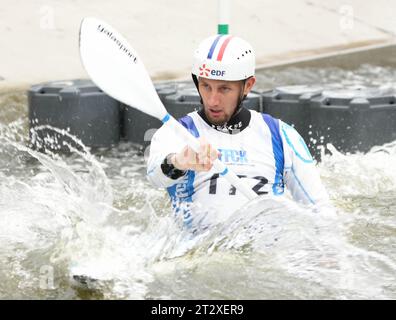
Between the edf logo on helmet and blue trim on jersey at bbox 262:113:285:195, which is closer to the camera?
the edf logo on helmet

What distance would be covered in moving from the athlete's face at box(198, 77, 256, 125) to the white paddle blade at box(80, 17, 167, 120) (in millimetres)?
195

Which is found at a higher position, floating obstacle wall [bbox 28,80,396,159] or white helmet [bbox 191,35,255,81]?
white helmet [bbox 191,35,255,81]

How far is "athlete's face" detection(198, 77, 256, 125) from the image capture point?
176 inches

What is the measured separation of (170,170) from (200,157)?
0.22 meters

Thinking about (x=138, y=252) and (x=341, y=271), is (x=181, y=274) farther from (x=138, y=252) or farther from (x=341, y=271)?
(x=341, y=271)

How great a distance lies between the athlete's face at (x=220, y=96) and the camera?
176 inches

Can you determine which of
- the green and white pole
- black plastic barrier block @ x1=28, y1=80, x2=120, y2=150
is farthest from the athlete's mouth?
black plastic barrier block @ x1=28, y1=80, x2=120, y2=150

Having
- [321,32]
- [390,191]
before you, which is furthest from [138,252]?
[321,32]


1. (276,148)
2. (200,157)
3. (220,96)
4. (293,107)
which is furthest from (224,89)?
(293,107)

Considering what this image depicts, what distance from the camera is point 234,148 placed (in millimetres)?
4609

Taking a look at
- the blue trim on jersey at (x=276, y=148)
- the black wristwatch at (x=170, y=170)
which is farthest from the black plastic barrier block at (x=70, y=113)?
the black wristwatch at (x=170, y=170)

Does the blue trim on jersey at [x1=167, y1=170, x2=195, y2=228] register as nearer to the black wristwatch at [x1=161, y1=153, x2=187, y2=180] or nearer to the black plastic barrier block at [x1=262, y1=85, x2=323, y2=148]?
the black wristwatch at [x1=161, y1=153, x2=187, y2=180]

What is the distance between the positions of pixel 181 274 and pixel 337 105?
307cm

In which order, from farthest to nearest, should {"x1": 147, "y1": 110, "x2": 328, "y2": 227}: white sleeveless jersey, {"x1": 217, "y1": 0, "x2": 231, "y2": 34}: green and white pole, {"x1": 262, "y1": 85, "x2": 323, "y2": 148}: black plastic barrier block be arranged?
{"x1": 262, "y1": 85, "x2": 323, "y2": 148}: black plastic barrier block < {"x1": 217, "y1": 0, "x2": 231, "y2": 34}: green and white pole < {"x1": 147, "y1": 110, "x2": 328, "y2": 227}: white sleeveless jersey
